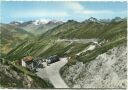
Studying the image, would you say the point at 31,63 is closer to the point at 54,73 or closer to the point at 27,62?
the point at 27,62

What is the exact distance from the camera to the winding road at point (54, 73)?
26031 mm

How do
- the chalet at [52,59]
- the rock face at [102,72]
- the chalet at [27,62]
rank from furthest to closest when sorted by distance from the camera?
the chalet at [52,59]
the chalet at [27,62]
the rock face at [102,72]

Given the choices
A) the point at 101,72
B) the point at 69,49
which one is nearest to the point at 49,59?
the point at 69,49

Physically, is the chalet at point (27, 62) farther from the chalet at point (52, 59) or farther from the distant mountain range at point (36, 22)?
the distant mountain range at point (36, 22)

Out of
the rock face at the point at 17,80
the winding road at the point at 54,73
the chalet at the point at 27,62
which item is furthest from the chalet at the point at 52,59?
the rock face at the point at 17,80

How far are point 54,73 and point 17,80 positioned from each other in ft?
8.60

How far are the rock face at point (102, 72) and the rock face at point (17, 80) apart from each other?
1.89 meters

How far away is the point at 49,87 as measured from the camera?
84.5 feet

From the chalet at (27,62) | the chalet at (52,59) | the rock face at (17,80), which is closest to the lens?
the rock face at (17,80)

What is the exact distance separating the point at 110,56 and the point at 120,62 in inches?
41.3

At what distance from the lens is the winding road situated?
26.0 meters

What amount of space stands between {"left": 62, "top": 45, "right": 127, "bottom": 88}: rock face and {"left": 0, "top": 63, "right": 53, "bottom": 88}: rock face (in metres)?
1.89

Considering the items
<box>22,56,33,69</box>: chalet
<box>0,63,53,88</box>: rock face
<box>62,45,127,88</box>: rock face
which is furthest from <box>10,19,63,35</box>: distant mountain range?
<box>62,45,127,88</box>: rock face

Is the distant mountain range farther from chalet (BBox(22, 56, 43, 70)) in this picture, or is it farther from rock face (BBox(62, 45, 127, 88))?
rock face (BBox(62, 45, 127, 88))
